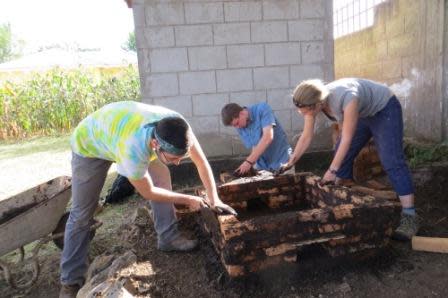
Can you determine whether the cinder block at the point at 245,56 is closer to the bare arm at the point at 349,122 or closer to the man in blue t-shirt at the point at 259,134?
the man in blue t-shirt at the point at 259,134

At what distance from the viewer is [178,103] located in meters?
4.92

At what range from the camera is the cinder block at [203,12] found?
475cm

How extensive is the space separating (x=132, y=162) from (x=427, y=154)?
12.6 feet

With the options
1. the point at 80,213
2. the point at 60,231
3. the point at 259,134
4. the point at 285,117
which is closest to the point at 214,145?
the point at 285,117

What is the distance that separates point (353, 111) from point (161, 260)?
190cm

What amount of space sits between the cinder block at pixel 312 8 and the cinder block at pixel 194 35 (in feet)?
4.08


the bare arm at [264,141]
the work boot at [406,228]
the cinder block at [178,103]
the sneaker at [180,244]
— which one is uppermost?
the cinder block at [178,103]

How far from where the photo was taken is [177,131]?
1900mm

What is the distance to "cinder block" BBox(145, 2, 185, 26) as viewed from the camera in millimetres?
4691

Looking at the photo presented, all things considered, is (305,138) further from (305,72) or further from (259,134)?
(305,72)

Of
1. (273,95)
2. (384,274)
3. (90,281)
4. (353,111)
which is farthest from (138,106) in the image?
(273,95)

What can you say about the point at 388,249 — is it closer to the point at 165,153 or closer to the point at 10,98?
the point at 165,153

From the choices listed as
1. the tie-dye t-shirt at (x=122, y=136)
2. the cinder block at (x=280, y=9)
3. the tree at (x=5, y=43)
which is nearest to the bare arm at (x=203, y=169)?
the tie-dye t-shirt at (x=122, y=136)

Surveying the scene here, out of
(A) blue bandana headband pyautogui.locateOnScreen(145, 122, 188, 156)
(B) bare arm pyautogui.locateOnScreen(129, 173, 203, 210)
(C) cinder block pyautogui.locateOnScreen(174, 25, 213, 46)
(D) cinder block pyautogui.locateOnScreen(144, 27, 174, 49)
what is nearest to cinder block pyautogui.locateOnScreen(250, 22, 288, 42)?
(C) cinder block pyautogui.locateOnScreen(174, 25, 213, 46)
